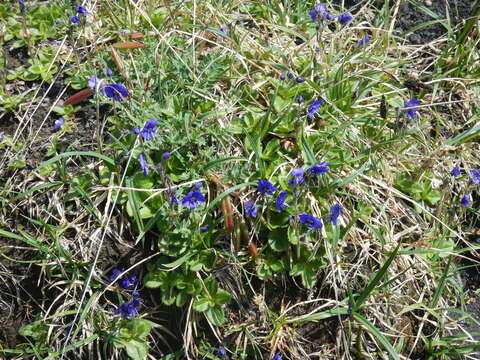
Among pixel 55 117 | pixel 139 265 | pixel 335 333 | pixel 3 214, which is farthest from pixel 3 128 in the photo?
pixel 335 333

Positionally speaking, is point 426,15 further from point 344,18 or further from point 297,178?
point 297,178

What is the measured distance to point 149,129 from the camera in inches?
94.1

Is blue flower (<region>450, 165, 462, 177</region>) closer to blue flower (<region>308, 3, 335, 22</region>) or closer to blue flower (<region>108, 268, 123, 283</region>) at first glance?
blue flower (<region>308, 3, 335, 22</region>)

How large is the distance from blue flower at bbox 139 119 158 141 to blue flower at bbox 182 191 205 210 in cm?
28

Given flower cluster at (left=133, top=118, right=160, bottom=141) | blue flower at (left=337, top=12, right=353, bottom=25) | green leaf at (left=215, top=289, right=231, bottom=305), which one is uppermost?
blue flower at (left=337, top=12, right=353, bottom=25)

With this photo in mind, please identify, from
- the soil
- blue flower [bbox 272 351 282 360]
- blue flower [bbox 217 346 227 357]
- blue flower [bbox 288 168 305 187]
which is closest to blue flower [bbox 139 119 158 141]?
blue flower [bbox 288 168 305 187]

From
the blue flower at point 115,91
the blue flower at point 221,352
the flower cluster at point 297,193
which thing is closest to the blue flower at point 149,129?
the blue flower at point 115,91

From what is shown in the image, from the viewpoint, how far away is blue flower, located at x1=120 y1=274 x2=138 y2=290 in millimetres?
2371

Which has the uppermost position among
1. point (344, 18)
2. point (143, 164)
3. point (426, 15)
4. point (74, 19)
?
point (74, 19)

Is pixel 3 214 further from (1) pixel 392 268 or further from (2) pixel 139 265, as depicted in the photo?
(1) pixel 392 268

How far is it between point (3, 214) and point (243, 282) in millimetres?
1038

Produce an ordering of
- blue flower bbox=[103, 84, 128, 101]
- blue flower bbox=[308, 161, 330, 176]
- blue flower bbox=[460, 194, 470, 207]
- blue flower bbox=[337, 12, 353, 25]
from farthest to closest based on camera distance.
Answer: blue flower bbox=[337, 12, 353, 25] < blue flower bbox=[460, 194, 470, 207] < blue flower bbox=[103, 84, 128, 101] < blue flower bbox=[308, 161, 330, 176]

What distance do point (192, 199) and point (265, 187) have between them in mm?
281

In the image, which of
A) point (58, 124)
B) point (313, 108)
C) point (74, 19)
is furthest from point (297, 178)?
point (74, 19)
